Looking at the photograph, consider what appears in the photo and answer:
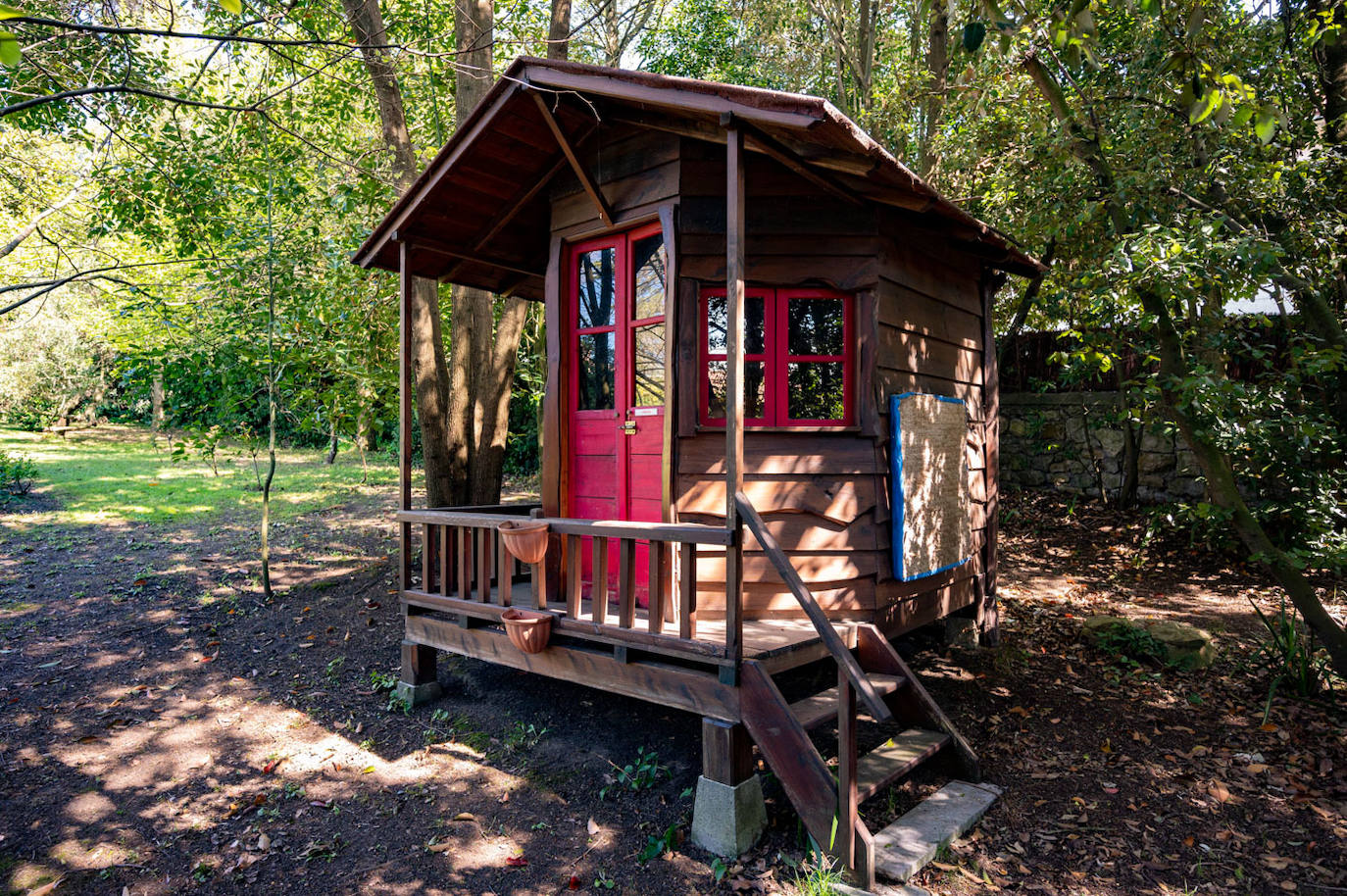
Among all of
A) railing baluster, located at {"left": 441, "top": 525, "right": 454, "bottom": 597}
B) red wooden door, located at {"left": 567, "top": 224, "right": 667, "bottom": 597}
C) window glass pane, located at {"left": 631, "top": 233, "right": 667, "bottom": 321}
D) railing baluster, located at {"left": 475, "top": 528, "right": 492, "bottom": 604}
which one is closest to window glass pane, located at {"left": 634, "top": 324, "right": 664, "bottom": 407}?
red wooden door, located at {"left": 567, "top": 224, "right": 667, "bottom": 597}

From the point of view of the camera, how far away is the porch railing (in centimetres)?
392

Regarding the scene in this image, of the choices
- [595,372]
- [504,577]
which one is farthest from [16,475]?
[595,372]

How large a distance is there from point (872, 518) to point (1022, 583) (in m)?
4.48

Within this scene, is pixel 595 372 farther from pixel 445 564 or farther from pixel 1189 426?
pixel 1189 426

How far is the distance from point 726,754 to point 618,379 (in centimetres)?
255

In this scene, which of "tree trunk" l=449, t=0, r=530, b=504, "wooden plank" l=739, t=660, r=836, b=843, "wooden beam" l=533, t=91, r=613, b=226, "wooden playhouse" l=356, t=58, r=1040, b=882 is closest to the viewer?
"wooden plank" l=739, t=660, r=836, b=843

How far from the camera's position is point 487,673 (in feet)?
20.0

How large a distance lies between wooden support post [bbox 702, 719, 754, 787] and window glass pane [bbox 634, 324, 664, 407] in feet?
6.92

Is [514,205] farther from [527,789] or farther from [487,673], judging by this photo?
[527,789]

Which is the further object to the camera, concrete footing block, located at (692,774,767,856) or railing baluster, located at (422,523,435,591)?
railing baluster, located at (422,523,435,591)

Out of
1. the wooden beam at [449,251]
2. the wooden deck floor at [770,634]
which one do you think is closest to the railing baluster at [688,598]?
the wooden deck floor at [770,634]

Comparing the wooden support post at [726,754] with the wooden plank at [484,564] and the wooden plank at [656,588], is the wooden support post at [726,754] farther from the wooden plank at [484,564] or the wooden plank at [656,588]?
the wooden plank at [484,564]

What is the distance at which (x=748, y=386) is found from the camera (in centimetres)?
503

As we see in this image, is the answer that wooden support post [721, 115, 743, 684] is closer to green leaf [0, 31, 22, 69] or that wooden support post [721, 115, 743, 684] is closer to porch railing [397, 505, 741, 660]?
porch railing [397, 505, 741, 660]
